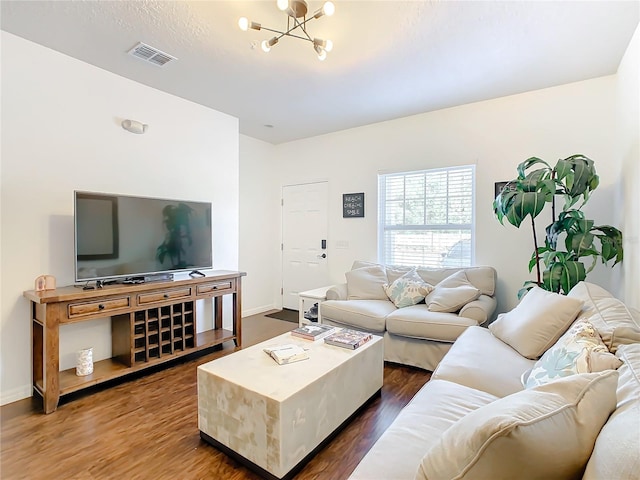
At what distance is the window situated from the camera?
3.73 metres

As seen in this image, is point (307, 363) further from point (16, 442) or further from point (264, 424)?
point (16, 442)

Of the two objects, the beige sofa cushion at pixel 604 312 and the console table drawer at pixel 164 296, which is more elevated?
the beige sofa cushion at pixel 604 312

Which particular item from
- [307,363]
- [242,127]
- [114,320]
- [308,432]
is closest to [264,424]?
[308,432]

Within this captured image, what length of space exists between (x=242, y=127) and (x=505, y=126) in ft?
10.4

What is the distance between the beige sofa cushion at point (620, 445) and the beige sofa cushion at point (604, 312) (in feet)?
2.25

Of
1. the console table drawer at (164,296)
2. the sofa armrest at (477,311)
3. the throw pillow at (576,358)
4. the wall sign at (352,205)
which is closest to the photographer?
the throw pillow at (576,358)

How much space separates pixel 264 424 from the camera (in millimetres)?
1582

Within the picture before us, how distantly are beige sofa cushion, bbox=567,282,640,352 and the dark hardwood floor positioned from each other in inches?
44.8

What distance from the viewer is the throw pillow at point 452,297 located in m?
2.96

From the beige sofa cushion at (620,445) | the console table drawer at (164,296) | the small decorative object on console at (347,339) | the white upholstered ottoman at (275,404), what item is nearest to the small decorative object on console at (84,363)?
the console table drawer at (164,296)

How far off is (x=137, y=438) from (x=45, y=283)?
138 cm

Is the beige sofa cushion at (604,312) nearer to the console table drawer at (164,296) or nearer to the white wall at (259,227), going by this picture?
the console table drawer at (164,296)

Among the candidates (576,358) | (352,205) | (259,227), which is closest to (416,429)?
(576,358)

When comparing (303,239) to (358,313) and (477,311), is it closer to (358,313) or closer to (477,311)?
(358,313)
